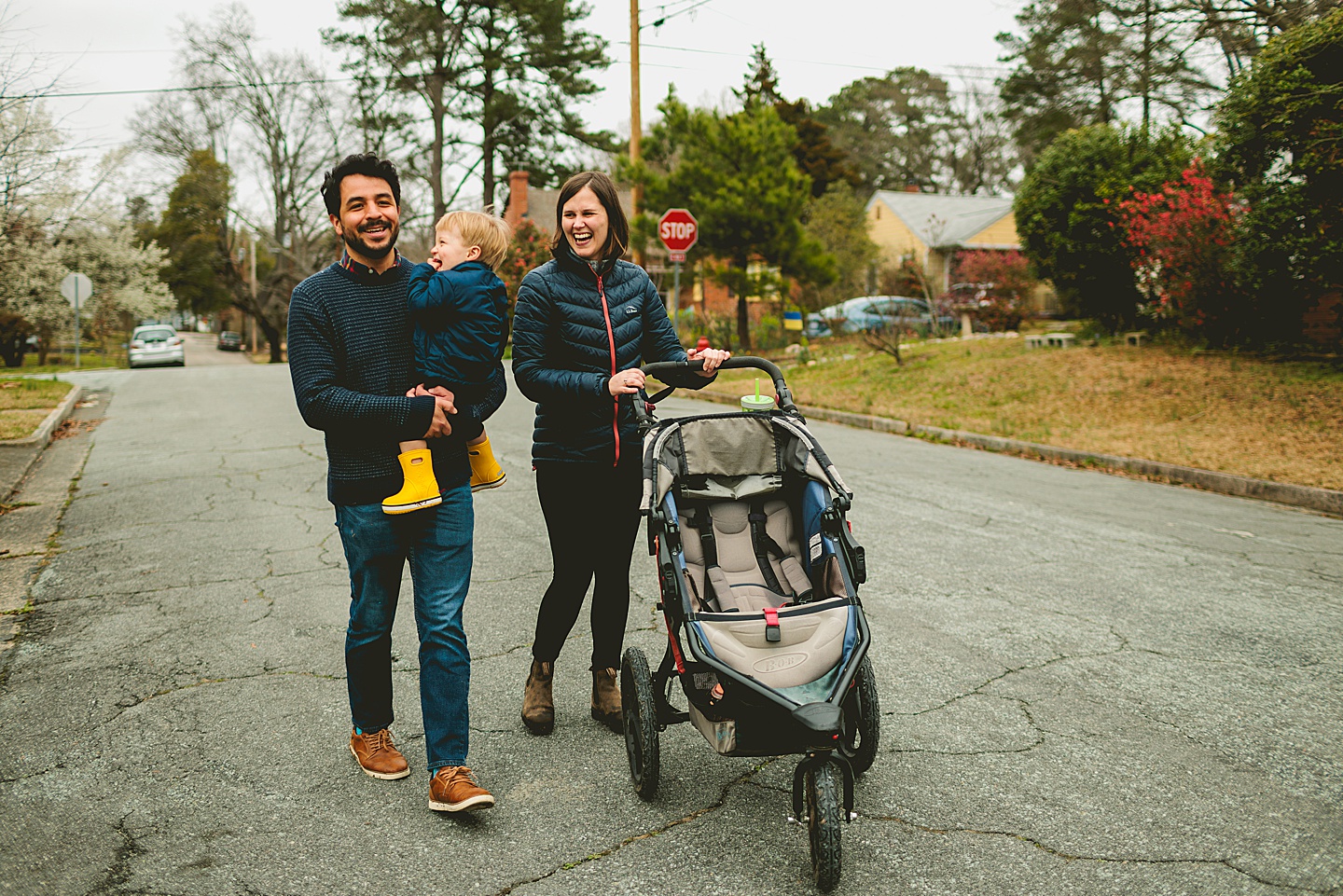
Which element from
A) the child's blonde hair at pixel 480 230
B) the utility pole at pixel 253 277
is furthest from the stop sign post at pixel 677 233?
the utility pole at pixel 253 277

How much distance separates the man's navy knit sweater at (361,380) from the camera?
10.0ft

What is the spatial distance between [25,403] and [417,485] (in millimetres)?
14238

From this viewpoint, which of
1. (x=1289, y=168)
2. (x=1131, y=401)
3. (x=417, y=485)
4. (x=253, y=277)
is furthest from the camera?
(x=253, y=277)

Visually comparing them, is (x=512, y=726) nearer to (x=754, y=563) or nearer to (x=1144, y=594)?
(x=754, y=563)

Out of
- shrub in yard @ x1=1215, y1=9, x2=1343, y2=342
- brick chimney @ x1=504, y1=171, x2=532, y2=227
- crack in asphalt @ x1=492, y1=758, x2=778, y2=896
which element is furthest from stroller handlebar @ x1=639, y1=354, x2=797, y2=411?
brick chimney @ x1=504, y1=171, x2=532, y2=227

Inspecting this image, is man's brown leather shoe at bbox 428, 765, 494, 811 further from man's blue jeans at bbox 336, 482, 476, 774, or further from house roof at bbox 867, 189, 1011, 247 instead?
house roof at bbox 867, 189, 1011, 247

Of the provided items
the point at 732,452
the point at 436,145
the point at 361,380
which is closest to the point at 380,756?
the point at 361,380

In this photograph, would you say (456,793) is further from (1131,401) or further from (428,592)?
(1131,401)

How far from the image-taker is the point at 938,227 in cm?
4053

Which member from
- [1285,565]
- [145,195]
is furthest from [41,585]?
[145,195]

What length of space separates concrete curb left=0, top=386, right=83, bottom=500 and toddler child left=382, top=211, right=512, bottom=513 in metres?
Result: 6.87

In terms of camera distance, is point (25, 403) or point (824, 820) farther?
point (25, 403)

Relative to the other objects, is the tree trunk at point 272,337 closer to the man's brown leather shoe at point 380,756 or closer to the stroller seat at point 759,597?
the man's brown leather shoe at point 380,756

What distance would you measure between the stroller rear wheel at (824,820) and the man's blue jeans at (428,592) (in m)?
1.19
